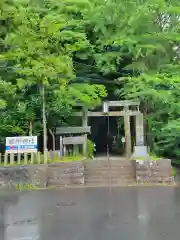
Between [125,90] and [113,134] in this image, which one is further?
[113,134]

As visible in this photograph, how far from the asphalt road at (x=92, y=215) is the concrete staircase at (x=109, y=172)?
174 centimetres

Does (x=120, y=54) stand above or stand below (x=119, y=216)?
above

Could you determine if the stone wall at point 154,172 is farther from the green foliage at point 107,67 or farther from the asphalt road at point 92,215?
the green foliage at point 107,67

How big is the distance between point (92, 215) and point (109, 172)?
639 cm

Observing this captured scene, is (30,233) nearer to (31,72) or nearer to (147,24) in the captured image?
(31,72)

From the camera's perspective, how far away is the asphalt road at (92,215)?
268 inches

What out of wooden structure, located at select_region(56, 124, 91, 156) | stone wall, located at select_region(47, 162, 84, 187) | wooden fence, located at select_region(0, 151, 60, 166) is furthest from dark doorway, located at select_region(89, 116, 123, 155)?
stone wall, located at select_region(47, 162, 84, 187)

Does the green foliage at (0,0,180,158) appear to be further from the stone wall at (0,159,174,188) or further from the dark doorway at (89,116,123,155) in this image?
the dark doorway at (89,116,123,155)

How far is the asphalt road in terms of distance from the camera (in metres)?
6.82

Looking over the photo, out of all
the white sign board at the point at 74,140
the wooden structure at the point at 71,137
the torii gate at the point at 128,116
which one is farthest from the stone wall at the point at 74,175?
the torii gate at the point at 128,116

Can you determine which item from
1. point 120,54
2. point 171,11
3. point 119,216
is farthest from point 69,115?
point 119,216

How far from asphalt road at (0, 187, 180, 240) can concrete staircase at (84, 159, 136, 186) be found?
1.74m

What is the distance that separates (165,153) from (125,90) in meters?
4.08

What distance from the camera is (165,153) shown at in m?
18.8
